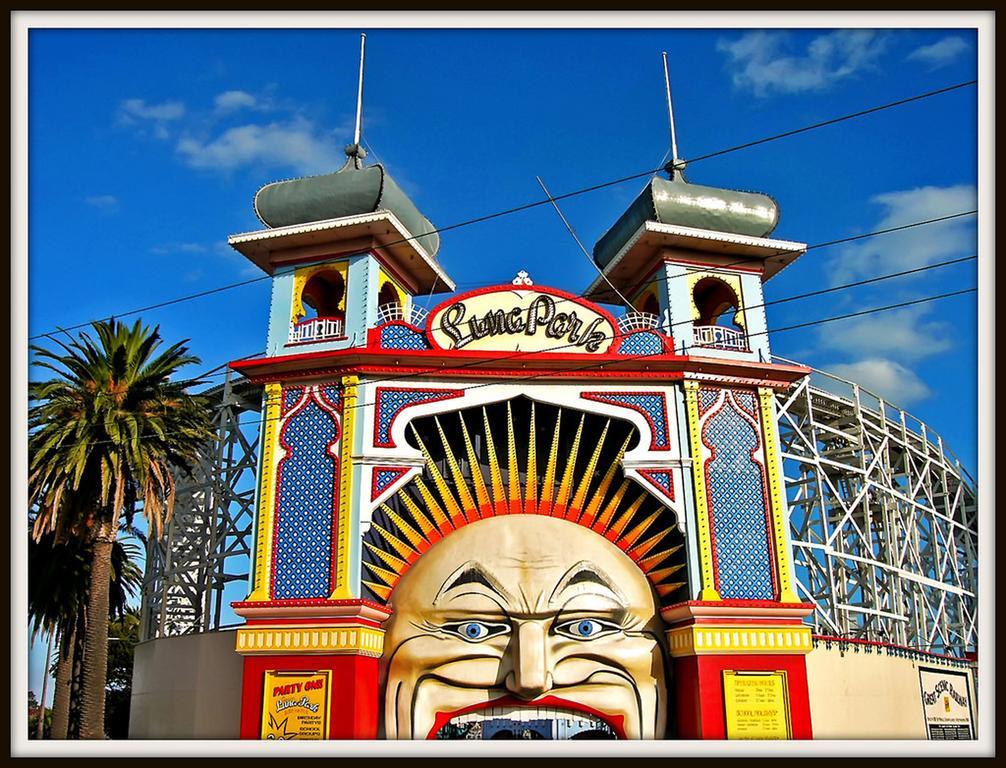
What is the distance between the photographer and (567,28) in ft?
45.3

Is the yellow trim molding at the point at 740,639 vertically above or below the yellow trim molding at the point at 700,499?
below

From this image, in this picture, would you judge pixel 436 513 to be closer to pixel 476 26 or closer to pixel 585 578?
pixel 585 578

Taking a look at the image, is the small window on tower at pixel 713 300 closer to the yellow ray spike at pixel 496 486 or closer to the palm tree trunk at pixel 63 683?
the yellow ray spike at pixel 496 486

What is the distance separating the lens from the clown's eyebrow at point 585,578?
19.0 meters

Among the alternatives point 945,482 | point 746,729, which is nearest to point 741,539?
point 746,729

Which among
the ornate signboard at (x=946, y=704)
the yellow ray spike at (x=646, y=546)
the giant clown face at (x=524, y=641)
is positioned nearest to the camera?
the giant clown face at (x=524, y=641)

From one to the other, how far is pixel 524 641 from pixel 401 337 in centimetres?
693

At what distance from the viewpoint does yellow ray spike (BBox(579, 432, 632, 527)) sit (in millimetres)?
20062

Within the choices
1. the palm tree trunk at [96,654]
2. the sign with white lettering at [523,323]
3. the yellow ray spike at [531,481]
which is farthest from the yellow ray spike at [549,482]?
the palm tree trunk at [96,654]

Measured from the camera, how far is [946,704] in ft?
76.8

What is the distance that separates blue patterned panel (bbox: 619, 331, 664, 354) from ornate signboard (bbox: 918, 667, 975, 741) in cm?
1022

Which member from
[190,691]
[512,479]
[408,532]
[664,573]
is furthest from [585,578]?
[190,691]

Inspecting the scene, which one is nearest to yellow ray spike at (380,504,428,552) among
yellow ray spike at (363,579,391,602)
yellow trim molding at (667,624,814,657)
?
yellow ray spike at (363,579,391,602)

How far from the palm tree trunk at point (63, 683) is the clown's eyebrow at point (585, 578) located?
45.0ft
